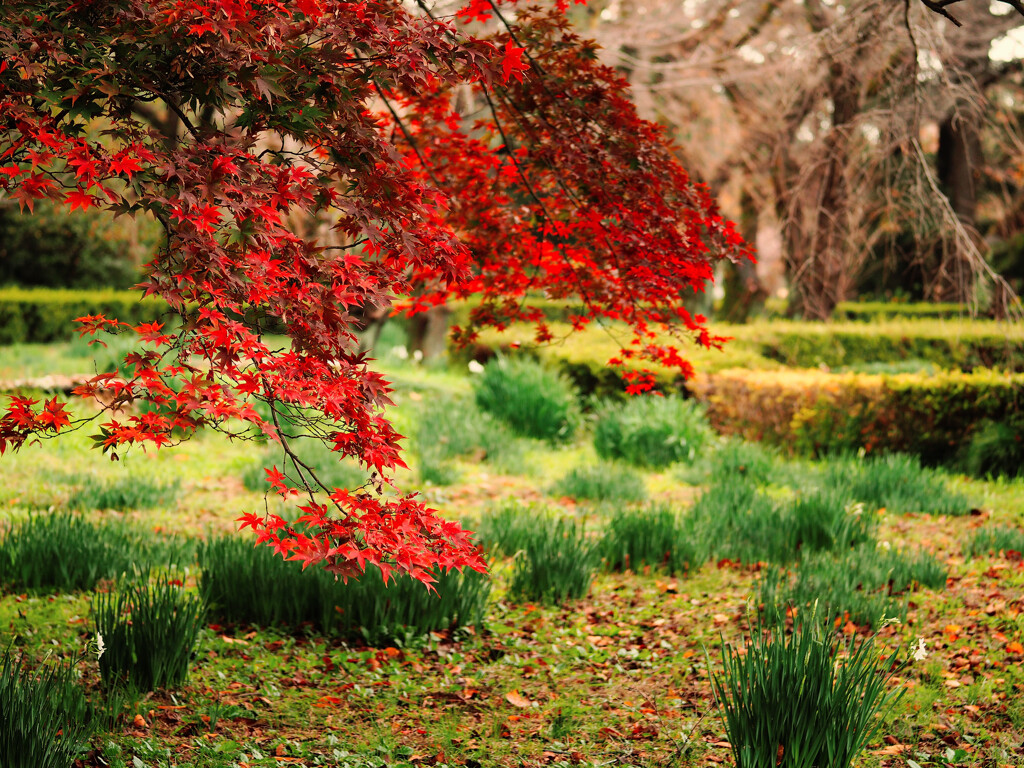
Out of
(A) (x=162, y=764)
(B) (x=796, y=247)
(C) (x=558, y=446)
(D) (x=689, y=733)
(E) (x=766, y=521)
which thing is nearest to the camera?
(A) (x=162, y=764)

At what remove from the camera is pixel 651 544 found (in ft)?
15.3

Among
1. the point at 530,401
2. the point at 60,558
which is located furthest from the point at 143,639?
the point at 530,401

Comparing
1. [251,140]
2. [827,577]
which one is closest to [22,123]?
[251,140]

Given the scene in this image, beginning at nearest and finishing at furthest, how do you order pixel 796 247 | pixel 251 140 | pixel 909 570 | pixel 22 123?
1. pixel 22 123
2. pixel 251 140
3. pixel 909 570
4. pixel 796 247

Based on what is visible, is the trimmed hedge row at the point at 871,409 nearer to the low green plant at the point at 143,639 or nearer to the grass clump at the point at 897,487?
the grass clump at the point at 897,487

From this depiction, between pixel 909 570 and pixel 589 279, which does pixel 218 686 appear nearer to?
pixel 589 279

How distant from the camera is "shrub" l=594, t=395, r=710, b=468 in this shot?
24.1 feet

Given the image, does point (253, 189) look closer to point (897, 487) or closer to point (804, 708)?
point (804, 708)

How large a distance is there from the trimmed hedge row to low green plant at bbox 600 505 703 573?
2.87m

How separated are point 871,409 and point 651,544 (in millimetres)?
3466

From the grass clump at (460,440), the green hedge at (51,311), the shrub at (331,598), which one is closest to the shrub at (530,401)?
the grass clump at (460,440)

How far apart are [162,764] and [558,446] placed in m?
5.65

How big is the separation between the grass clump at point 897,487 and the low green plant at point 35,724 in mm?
4572

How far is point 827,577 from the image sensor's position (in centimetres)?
393
